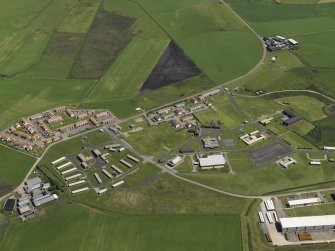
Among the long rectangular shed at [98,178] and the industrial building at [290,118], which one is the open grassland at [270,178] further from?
the long rectangular shed at [98,178]

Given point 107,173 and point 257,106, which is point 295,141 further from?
point 107,173

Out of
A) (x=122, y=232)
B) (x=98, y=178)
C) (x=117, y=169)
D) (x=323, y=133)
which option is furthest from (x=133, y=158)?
(x=323, y=133)

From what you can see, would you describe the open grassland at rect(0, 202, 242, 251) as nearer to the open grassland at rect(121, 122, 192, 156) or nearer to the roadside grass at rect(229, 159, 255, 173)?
the roadside grass at rect(229, 159, 255, 173)

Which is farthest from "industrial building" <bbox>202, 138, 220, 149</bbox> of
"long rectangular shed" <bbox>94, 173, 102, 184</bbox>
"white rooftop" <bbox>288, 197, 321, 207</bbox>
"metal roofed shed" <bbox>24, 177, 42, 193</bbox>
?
"metal roofed shed" <bbox>24, 177, 42, 193</bbox>

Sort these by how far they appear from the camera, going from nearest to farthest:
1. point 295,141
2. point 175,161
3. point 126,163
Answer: point 175,161 → point 126,163 → point 295,141

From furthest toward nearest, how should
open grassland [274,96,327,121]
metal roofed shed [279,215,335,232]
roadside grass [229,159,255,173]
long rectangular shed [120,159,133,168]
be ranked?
open grassland [274,96,327,121]
long rectangular shed [120,159,133,168]
roadside grass [229,159,255,173]
metal roofed shed [279,215,335,232]

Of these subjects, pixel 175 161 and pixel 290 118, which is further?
pixel 290 118

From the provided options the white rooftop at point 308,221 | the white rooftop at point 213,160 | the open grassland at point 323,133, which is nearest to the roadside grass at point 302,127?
the open grassland at point 323,133
